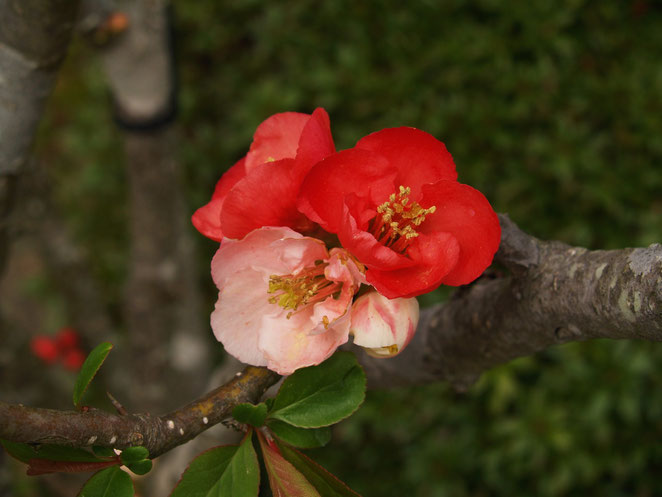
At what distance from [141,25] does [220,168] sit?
44.1 inches

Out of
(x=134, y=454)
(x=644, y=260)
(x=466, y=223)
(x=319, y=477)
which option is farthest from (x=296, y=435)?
(x=644, y=260)

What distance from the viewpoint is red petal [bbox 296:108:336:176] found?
0.53m

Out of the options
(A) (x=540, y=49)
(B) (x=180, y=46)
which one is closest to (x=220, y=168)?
(B) (x=180, y=46)

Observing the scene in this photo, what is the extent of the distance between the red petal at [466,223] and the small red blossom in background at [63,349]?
2083 mm

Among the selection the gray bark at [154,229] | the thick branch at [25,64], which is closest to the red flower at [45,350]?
the gray bark at [154,229]

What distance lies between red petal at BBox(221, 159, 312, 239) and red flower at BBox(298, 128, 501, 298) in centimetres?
2

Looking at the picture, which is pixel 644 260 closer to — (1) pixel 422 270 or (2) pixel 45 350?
(1) pixel 422 270

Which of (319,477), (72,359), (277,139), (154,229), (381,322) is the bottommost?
(72,359)

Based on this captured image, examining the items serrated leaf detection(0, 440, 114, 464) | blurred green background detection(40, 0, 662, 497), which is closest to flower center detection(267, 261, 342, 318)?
serrated leaf detection(0, 440, 114, 464)

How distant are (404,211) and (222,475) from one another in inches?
11.3

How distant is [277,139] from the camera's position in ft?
2.01

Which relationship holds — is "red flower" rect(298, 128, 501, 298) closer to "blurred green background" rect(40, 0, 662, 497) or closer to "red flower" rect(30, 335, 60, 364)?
"blurred green background" rect(40, 0, 662, 497)

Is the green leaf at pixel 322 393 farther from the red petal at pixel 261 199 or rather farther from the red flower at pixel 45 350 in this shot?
the red flower at pixel 45 350

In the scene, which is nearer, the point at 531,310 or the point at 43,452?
the point at 43,452
